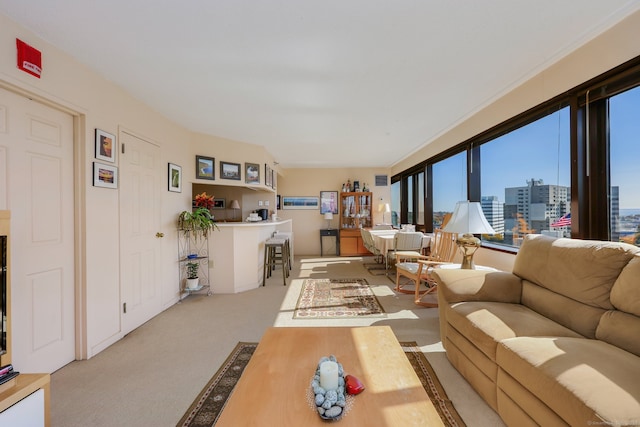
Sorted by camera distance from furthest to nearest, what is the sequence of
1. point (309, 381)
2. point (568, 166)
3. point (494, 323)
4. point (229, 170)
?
point (229, 170)
point (568, 166)
point (494, 323)
point (309, 381)

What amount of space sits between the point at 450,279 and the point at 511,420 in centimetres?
102

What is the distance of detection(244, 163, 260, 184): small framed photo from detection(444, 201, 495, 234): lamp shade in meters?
3.54

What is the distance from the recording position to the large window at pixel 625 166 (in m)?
2.03

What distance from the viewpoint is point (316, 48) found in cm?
223

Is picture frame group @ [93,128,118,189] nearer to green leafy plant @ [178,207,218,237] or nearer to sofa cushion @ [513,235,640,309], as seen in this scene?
green leafy plant @ [178,207,218,237]

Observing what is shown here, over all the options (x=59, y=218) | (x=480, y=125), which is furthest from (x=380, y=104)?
(x=59, y=218)

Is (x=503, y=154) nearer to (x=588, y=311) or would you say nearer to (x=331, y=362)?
(x=588, y=311)

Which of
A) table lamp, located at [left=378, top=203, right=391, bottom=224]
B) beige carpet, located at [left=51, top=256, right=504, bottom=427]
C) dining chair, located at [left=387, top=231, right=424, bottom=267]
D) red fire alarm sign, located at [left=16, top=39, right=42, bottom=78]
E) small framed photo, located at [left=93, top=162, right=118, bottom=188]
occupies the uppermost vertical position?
red fire alarm sign, located at [left=16, top=39, right=42, bottom=78]

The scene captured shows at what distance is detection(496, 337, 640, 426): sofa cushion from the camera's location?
1.02 m

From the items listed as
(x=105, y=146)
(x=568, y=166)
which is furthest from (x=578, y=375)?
(x=105, y=146)

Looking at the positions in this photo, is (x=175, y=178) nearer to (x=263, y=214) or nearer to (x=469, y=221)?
(x=263, y=214)

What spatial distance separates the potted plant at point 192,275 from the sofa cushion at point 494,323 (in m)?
3.34

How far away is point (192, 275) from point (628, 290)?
4.40 m

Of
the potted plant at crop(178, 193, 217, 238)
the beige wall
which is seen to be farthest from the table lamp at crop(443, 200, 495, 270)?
the beige wall
